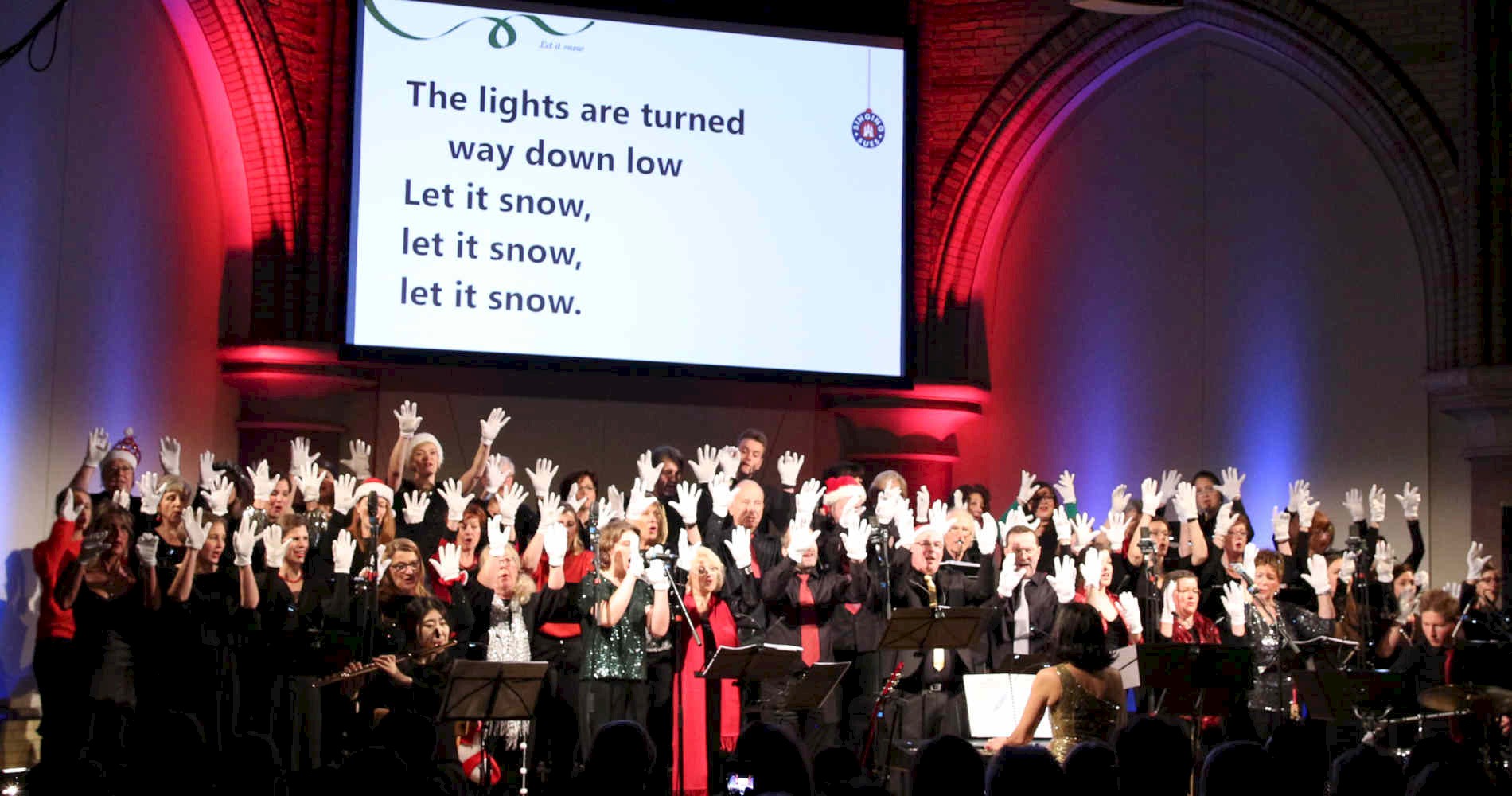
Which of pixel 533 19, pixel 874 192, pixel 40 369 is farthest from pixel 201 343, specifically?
pixel 874 192

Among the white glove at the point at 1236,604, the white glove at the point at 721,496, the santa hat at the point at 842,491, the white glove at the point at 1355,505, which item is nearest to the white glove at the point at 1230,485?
the white glove at the point at 1355,505

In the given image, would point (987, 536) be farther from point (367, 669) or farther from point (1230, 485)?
point (367, 669)

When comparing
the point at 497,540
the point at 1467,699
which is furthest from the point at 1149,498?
the point at 497,540

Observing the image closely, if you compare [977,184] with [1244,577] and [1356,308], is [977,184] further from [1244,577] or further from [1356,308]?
[1244,577]

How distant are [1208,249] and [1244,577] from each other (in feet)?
10.8

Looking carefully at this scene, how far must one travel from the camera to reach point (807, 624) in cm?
804

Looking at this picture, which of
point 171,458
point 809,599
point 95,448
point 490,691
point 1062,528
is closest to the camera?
point 490,691

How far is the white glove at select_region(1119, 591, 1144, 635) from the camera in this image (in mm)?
8328

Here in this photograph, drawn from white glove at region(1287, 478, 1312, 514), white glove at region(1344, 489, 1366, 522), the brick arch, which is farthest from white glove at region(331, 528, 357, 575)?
white glove at region(1344, 489, 1366, 522)

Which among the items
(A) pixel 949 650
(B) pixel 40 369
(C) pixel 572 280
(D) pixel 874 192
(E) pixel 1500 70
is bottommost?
(A) pixel 949 650

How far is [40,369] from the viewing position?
923 cm

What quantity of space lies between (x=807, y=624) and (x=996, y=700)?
1.16 metres

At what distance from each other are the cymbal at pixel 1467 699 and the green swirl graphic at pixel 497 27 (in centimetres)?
590

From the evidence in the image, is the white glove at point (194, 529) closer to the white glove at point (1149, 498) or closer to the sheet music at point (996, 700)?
the sheet music at point (996, 700)
